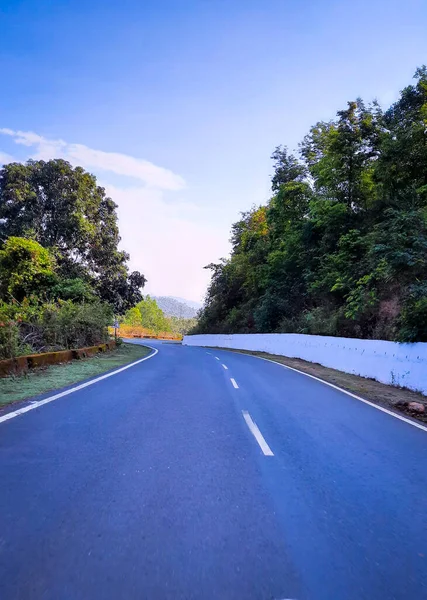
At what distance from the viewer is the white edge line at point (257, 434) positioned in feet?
17.5

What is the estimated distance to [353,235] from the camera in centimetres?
2559

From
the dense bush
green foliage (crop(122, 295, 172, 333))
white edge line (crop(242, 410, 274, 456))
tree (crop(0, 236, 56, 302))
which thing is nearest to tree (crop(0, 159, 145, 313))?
tree (crop(0, 236, 56, 302))

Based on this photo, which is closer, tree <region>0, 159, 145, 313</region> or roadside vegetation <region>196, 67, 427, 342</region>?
roadside vegetation <region>196, 67, 427, 342</region>

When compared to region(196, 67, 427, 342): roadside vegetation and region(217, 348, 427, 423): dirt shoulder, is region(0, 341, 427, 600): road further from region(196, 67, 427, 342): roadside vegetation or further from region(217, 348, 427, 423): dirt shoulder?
region(196, 67, 427, 342): roadside vegetation

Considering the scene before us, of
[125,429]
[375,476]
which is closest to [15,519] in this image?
[125,429]

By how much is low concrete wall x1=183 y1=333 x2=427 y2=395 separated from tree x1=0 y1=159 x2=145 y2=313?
618 inches

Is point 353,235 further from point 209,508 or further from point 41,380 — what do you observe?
point 209,508

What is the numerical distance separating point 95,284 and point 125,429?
92.5 ft

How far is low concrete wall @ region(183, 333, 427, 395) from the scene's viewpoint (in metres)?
11.0

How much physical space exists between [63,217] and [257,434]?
2809cm

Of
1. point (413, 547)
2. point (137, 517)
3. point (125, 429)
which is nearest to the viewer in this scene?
point (413, 547)

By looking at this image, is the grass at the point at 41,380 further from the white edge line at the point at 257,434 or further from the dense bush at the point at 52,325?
the white edge line at the point at 257,434

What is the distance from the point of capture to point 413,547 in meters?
3.09

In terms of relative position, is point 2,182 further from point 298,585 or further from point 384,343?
point 298,585
